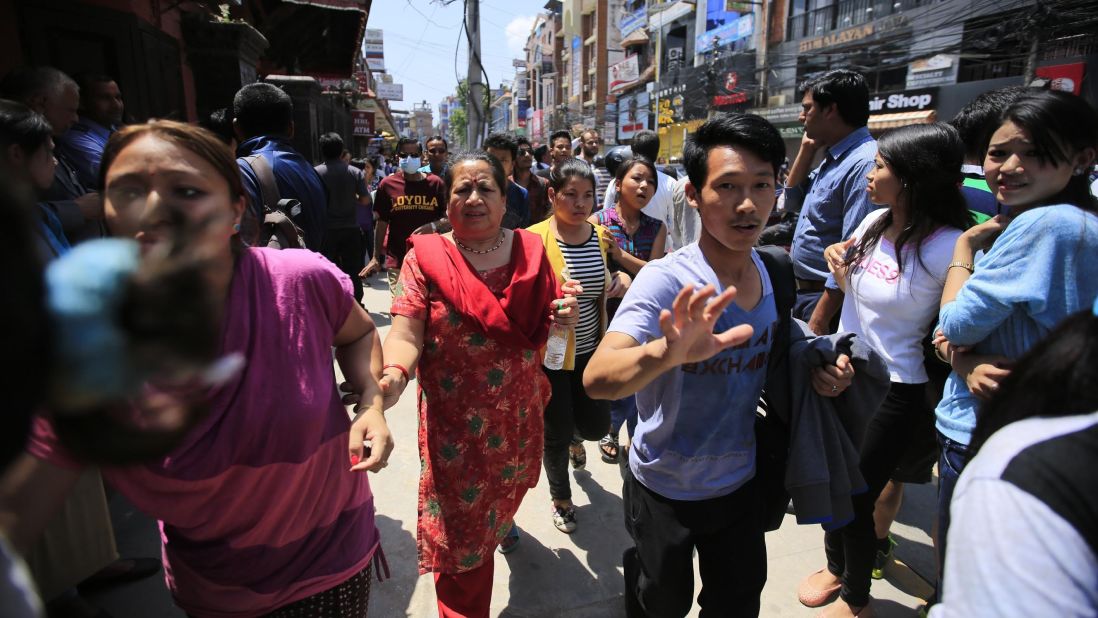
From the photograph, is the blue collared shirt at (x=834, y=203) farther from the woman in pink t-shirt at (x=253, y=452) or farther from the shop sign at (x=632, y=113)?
the shop sign at (x=632, y=113)

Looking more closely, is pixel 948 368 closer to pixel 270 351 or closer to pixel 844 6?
pixel 270 351

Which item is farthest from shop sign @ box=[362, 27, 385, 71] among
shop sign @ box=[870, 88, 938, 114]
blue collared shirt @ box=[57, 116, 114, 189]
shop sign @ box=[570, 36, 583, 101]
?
blue collared shirt @ box=[57, 116, 114, 189]

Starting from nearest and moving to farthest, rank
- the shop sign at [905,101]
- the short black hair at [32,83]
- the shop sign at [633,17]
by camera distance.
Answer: the short black hair at [32,83]
the shop sign at [905,101]
the shop sign at [633,17]

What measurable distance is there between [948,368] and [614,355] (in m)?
1.43

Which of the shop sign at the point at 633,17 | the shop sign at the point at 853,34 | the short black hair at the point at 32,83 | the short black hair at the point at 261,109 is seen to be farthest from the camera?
the shop sign at the point at 633,17

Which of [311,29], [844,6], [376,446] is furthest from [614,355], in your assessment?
[844,6]

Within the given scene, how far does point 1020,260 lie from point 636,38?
3755 centimetres

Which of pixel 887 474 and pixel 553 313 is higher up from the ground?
pixel 553 313

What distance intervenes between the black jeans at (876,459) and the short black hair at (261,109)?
2.85 meters

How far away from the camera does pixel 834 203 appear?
Result: 107 inches

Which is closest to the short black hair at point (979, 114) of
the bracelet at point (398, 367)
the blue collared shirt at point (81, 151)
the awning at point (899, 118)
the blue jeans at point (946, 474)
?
the blue jeans at point (946, 474)

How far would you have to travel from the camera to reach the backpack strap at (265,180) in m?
2.49

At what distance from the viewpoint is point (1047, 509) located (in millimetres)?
618

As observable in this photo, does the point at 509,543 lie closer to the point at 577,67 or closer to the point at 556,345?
the point at 556,345
